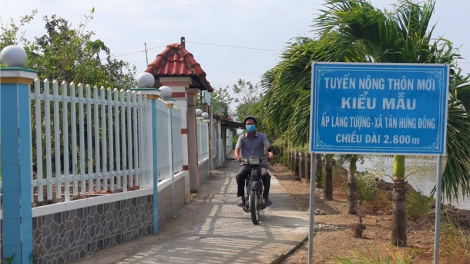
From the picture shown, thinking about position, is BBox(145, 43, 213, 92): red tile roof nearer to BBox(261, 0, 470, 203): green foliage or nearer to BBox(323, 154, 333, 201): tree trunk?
BBox(323, 154, 333, 201): tree trunk

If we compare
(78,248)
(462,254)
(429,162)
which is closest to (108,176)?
(78,248)

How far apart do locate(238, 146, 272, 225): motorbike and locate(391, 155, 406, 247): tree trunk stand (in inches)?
88.8

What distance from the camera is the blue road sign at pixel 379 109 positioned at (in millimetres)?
5621

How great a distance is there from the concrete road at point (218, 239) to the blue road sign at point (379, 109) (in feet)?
5.39

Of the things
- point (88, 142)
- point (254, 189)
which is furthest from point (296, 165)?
point (88, 142)

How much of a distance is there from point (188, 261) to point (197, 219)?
3.14 m

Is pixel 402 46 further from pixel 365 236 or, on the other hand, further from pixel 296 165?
pixel 296 165

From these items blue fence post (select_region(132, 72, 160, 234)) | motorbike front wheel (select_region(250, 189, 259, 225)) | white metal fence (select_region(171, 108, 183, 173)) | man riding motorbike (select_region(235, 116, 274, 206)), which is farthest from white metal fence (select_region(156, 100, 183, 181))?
motorbike front wheel (select_region(250, 189, 259, 225))

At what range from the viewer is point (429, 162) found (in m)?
10.8

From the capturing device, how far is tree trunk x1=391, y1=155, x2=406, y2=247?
702cm

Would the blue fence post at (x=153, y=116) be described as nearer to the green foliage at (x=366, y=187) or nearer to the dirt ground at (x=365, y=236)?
A: the dirt ground at (x=365, y=236)

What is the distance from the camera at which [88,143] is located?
633 cm

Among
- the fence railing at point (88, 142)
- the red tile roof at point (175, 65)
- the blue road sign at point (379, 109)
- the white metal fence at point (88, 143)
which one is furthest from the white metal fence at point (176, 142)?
the blue road sign at point (379, 109)

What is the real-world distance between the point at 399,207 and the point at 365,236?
87 centimetres
